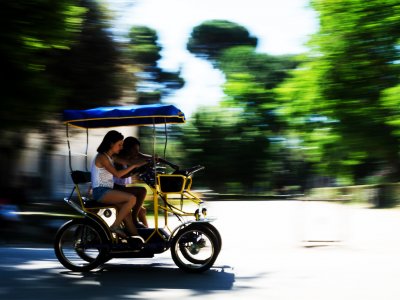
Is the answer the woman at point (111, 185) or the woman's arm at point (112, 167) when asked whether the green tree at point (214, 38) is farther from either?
the woman's arm at point (112, 167)

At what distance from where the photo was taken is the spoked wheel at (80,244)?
8.32 meters

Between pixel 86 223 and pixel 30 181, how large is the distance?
53.2 feet

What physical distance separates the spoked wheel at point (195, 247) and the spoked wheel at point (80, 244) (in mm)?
938

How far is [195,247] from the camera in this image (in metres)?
8.32

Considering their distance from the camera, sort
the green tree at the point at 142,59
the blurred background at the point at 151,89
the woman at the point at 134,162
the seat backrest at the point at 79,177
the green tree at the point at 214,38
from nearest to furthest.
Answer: the seat backrest at the point at 79,177, the woman at the point at 134,162, the blurred background at the point at 151,89, the green tree at the point at 142,59, the green tree at the point at 214,38

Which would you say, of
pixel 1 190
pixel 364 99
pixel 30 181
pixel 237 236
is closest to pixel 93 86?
pixel 1 190

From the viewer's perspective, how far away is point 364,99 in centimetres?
2547

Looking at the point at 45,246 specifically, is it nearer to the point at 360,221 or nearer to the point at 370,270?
the point at 370,270

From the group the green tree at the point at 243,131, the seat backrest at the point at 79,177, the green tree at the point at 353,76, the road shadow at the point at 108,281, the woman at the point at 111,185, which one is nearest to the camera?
the road shadow at the point at 108,281

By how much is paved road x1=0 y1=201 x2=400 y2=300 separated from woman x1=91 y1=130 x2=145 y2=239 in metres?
0.67

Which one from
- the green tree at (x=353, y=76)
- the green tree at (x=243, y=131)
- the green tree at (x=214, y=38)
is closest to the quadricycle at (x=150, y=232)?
the green tree at (x=353, y=76)

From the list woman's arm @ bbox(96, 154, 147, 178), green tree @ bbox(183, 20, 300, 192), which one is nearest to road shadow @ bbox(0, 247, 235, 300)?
woman's arm @ bbox(96, 154, 147, 178)

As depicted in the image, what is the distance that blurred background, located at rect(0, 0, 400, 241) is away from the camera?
10.7m

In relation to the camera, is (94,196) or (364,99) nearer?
(94,196)
